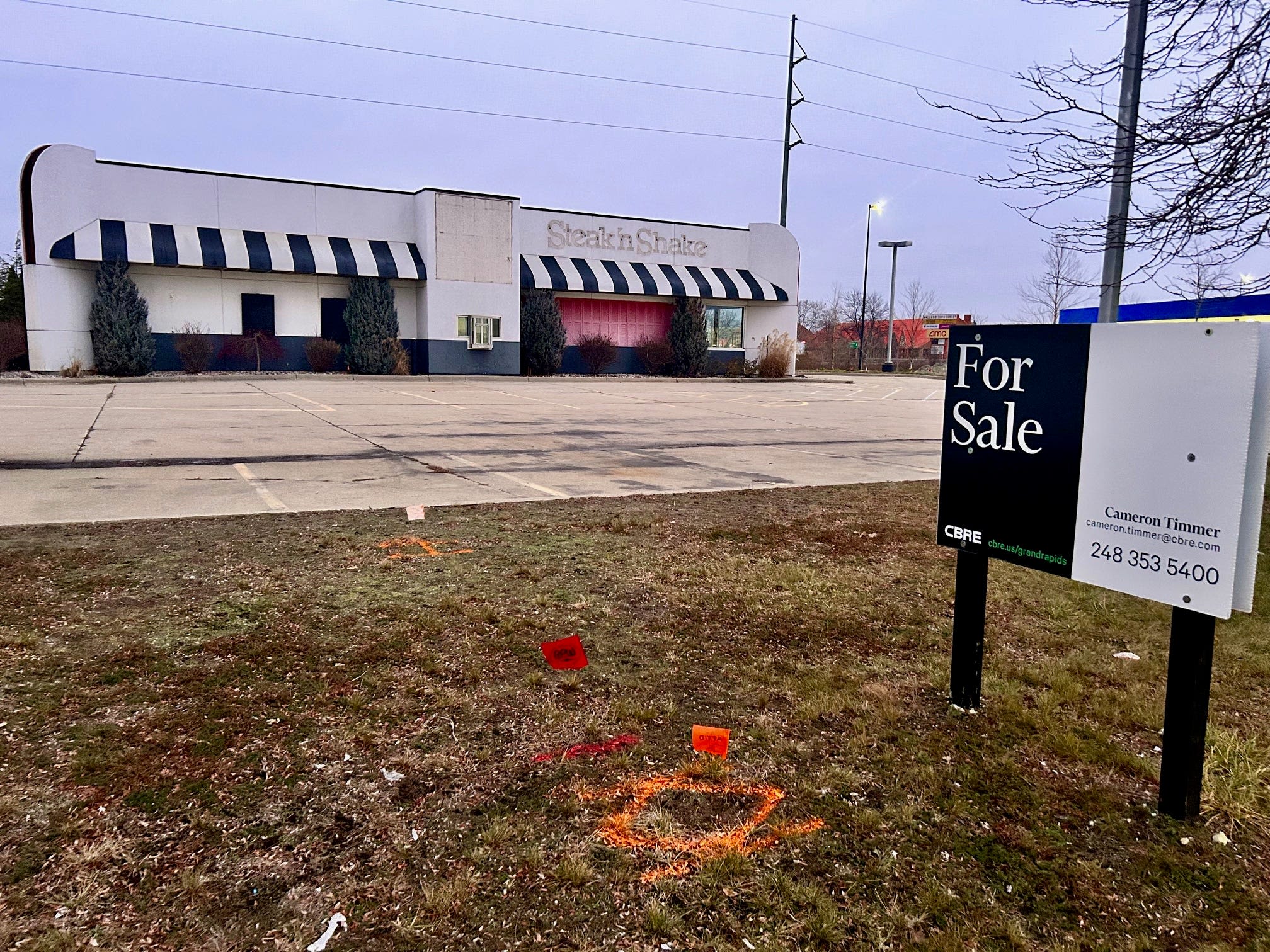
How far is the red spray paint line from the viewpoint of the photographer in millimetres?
3162

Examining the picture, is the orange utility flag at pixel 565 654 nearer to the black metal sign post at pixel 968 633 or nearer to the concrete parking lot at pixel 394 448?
the black metal sign post at pixel 968 633

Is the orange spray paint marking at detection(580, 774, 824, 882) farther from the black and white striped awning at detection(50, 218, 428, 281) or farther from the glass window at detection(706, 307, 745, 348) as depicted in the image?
the glass window at detection(706, 307, 745, 348)

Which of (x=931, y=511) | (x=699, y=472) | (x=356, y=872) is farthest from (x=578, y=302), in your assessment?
(x=356, y=872)

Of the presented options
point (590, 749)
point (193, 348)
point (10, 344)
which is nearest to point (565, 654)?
point (590, 749)

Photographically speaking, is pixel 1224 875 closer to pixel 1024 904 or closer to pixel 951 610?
pixel 1024 904

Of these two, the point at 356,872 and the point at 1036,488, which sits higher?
the point at 1036,488

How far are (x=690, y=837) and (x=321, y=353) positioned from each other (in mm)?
29928

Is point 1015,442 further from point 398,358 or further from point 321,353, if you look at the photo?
point 321,353

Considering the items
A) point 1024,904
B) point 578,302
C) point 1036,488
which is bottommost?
point 1024,904

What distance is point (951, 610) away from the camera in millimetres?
4996

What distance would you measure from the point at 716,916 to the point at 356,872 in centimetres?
103

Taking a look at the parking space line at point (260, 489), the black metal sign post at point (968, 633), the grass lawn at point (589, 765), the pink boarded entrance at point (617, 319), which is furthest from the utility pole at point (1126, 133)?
the pink boarded entrance at point (617, 319)

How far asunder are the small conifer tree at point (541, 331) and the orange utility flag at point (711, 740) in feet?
101

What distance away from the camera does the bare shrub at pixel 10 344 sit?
26.7 metres
